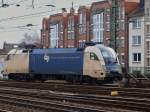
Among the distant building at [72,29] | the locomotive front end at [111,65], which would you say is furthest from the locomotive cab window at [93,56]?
the distant building at [72,29]

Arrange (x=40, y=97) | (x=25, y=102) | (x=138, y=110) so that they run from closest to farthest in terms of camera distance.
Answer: (x=138, y=110)
(x=25, y=102)
(x=40, y=97)

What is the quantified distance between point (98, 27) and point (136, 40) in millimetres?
9220

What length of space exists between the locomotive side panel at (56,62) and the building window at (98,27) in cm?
4019

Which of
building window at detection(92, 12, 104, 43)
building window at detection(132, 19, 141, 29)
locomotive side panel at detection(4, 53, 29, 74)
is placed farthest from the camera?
building window at detection(92, 12, 104, 43)

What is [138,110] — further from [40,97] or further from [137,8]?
[137,8]

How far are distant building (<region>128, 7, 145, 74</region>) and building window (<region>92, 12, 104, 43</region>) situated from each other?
6.25 metres

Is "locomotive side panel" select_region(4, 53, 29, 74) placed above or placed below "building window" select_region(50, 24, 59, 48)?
below

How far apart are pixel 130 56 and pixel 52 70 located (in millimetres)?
38326

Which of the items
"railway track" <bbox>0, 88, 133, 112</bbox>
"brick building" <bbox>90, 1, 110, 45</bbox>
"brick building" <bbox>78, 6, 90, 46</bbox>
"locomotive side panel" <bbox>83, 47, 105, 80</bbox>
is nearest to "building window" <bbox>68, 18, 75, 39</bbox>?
"brick building" <bbox>78, 6, 90, 46</bbox>

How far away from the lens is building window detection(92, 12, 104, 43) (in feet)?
275

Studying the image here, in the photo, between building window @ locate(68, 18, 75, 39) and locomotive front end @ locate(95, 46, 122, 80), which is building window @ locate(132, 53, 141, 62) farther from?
locomotive front end @ locate(95, 46, 122, 80)

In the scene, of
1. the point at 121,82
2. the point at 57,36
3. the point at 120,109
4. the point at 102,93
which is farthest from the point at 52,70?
the point at 57,36

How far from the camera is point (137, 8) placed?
8156 centimetres

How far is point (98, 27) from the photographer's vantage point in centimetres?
8500
